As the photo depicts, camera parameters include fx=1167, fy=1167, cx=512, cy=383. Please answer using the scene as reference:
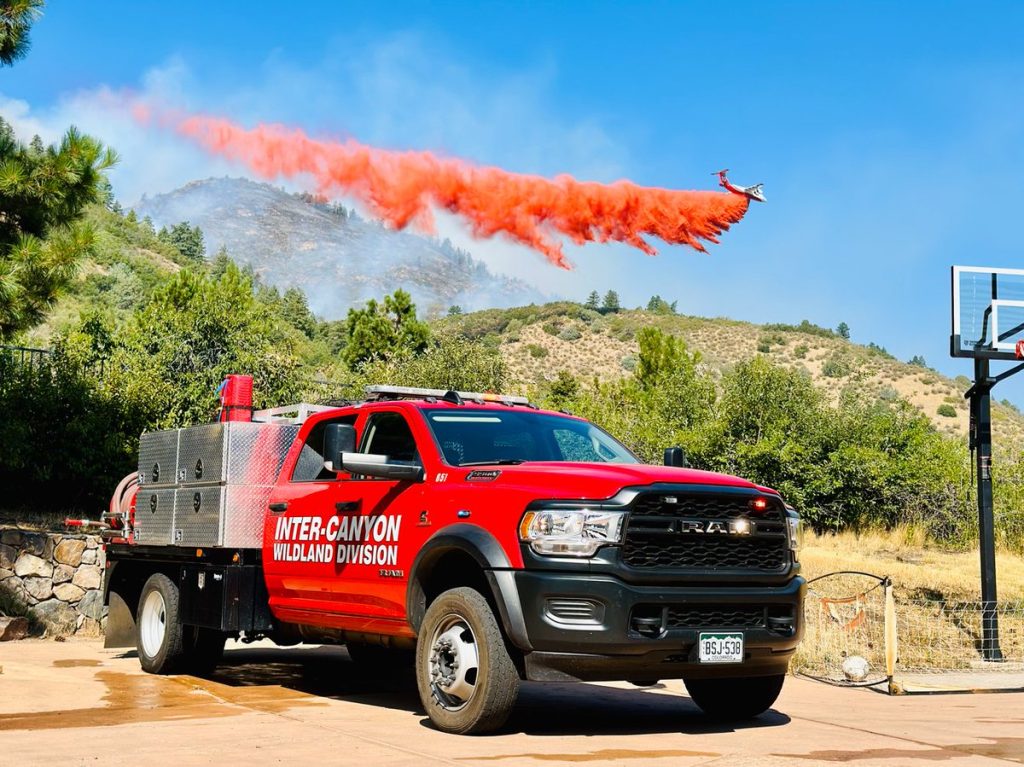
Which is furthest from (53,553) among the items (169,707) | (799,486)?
(799,486)

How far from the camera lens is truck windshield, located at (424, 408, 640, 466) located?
8461 millimetres

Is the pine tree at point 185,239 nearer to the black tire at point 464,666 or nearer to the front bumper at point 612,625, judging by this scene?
the black tire at point 464,666

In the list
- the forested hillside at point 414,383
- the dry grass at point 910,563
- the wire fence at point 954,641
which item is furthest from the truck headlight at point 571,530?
the dry grass at point 910,563

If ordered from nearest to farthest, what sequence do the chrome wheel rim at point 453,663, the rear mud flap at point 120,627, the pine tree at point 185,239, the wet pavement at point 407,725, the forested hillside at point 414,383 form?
the wet pavement at point 407,725 → the chrome wheel rim at point 453,663 → the rear mud flap at point 120,627 → the forested hillside at point 414,383 → the pine tree at point 185,239

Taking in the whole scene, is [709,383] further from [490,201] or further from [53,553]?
[53,553]

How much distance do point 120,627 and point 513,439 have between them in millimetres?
5372

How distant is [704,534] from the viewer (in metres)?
7.45

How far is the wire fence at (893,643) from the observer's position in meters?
11.4

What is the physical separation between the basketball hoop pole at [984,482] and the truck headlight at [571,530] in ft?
29.3

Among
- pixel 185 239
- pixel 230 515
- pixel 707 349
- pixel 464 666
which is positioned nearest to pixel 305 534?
pixel 230 515

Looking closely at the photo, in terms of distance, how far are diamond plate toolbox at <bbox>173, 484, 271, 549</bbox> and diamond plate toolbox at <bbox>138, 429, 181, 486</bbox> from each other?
0.89 meters

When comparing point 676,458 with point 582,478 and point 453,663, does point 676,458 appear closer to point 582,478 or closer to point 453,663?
point 582,478

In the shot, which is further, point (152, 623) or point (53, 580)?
point (53, 580)

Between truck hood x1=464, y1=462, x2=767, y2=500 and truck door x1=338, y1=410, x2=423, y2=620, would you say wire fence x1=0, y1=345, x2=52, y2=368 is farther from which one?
truck hood x1=464, y1=462, x2=767, y2=500
